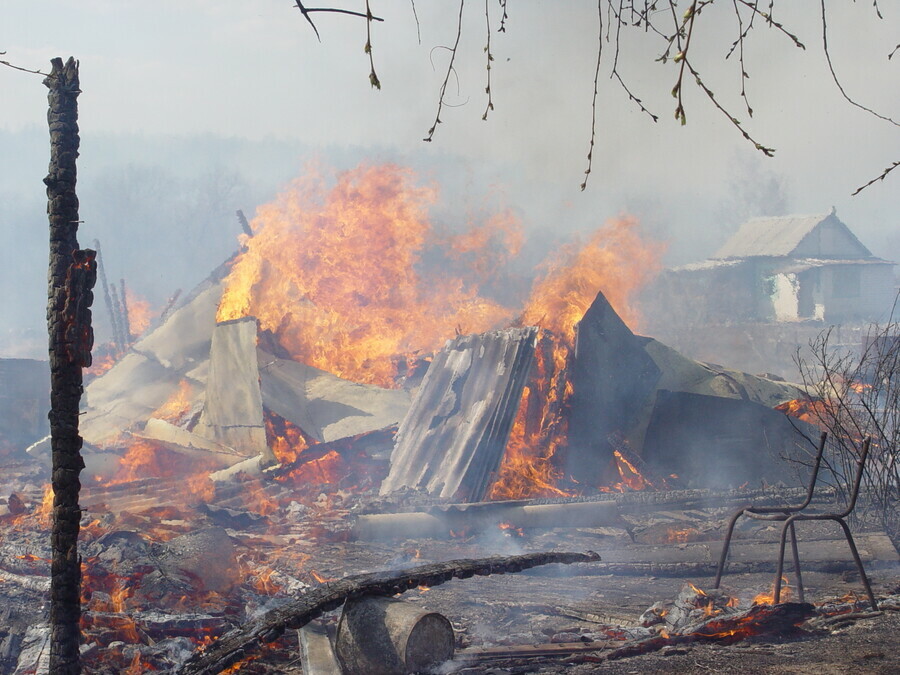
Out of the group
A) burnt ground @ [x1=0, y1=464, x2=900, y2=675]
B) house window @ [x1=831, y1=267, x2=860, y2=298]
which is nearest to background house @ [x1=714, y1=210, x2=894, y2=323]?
house window @ [x1=831, y1=267, x2=860, y2=298]

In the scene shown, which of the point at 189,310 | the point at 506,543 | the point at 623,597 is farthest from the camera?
the point at 189,310

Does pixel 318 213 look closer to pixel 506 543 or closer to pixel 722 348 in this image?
pixel 506 543

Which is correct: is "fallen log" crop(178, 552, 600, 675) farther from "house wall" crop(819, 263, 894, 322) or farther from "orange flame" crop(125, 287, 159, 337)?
"house wall" crop(819, 263, 894, 322)

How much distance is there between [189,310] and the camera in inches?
685

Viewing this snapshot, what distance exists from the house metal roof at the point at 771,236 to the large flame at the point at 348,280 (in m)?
25.9

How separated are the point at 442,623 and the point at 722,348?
23692 millimetres

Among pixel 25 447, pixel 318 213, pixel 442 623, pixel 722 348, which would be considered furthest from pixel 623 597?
pixel 722 348

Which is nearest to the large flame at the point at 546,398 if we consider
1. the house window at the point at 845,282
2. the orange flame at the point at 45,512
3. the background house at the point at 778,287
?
the orange flame at the point at 45,512

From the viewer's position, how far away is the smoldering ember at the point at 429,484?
5500mm

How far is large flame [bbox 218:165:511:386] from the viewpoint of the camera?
1539 cm

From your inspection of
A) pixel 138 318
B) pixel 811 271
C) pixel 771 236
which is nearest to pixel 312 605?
pixel 138 318

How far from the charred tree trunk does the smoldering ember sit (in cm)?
110

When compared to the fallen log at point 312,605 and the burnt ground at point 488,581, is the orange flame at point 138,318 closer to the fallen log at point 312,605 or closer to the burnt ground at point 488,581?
the burnt ground at point 488,581

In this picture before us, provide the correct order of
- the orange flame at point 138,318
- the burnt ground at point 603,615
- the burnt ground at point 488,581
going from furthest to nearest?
the orange flame at point 138,318, the burnt ground at point 488,581, the burnt ground at point 603,615
